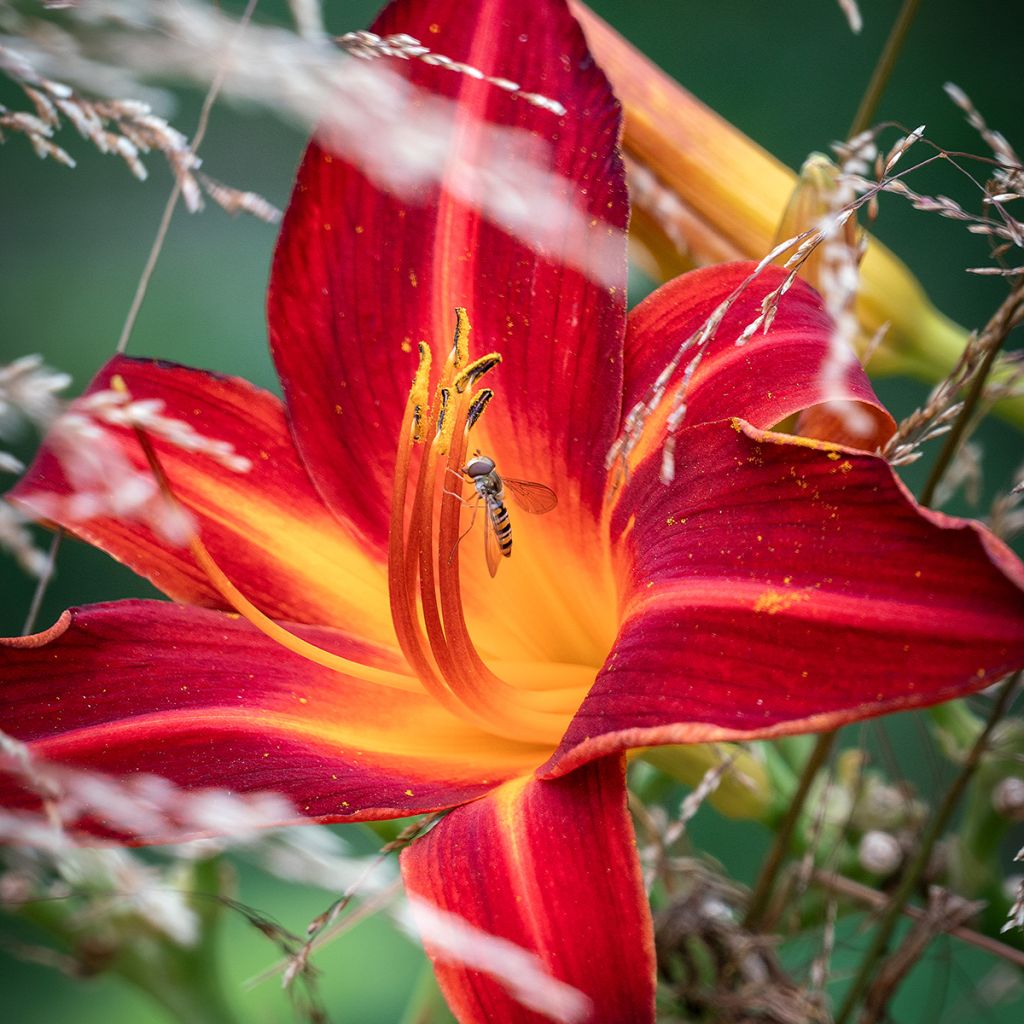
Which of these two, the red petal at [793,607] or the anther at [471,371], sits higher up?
the anther at [471,371]

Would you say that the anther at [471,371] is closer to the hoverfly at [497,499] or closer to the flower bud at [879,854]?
the hoverfly at [497,499]

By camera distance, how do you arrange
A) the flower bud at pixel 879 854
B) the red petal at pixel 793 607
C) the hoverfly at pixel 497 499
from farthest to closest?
the flower bud at pixel 879 854 < the hoverfly at pixel 497 499 < the red petal at pixel 793 607

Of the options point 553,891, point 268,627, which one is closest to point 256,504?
point 268,627

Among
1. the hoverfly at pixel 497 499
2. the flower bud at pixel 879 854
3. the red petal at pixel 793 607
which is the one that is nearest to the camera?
the red petal at pixel 793 607

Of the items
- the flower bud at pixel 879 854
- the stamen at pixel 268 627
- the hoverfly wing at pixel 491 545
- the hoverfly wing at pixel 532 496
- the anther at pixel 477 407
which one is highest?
the anther at pixel 477 407

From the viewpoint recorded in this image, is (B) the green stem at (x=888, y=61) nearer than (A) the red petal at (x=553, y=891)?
No

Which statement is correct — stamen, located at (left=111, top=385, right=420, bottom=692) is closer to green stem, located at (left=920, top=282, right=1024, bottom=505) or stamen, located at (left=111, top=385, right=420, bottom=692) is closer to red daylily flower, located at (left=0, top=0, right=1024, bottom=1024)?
red daylily flower, located at (left=0, top=0, right=1024, bottom=1024)

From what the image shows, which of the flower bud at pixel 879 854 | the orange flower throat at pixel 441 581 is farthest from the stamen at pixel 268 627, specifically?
the flower bud at pixel 879 854

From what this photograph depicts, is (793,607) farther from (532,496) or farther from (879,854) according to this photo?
(879,854)
